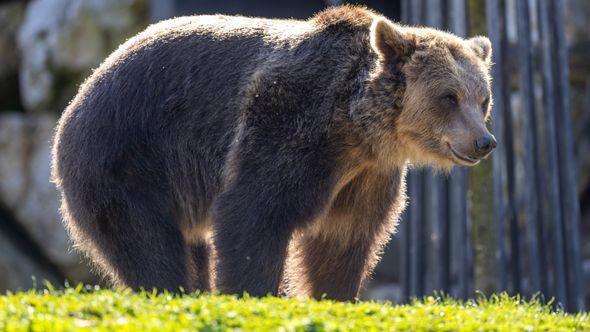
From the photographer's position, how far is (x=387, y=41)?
22.4 ft

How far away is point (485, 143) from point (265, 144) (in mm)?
1381

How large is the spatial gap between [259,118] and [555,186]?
15.9 ft

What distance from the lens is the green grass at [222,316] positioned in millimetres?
4770

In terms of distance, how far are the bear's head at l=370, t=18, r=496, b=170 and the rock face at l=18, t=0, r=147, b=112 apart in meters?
7.73

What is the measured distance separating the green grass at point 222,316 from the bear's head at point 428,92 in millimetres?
1391

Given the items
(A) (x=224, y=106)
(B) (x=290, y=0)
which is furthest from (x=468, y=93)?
(B) (x=290, y=0)

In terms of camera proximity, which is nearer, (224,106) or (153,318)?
(153,318)

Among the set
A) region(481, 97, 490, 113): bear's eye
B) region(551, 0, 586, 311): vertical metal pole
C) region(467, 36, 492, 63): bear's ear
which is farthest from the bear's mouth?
region(551, 0, 586, 311): vertical metal pole

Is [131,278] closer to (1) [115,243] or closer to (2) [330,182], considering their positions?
(1) [115,243]

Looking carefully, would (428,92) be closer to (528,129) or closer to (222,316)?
(222,316)

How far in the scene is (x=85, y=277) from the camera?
1370 cm

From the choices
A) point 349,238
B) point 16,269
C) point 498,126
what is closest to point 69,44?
point 16,269

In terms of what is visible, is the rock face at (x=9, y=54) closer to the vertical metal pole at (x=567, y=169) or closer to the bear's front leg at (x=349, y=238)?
the vertical metal pole at (x=567, y=169)

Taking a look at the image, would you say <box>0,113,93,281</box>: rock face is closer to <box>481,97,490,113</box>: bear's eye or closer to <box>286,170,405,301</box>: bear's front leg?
<box>286,170,405,301</box>: bear's front leg
